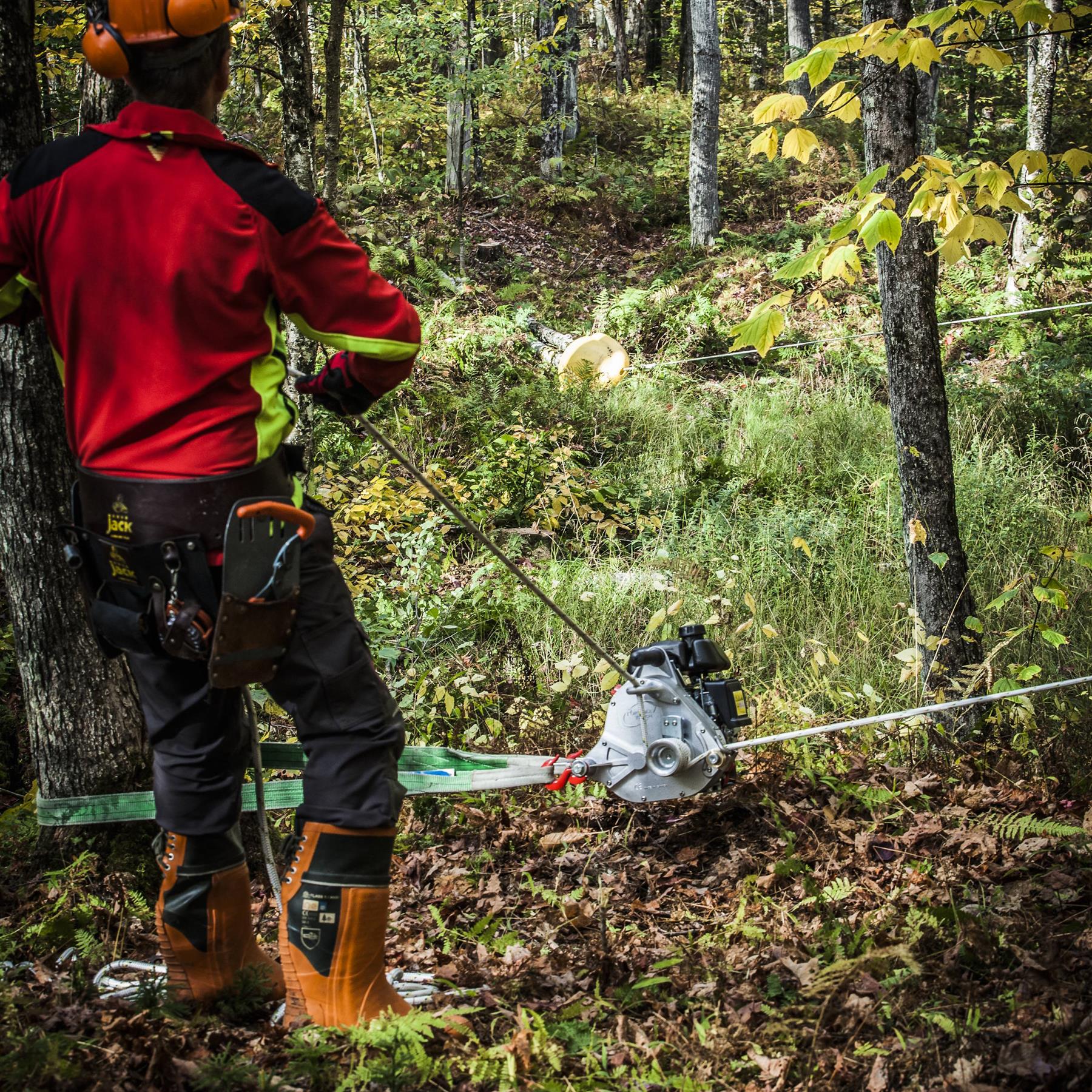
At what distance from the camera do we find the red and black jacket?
2307 mm

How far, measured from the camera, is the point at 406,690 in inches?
210

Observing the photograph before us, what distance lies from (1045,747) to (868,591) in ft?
6.15

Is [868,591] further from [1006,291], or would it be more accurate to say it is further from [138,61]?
[1006,291]

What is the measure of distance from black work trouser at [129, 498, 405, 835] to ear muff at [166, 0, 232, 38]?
1.22 metres

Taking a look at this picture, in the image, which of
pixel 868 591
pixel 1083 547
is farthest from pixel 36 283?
pixel 1083 547

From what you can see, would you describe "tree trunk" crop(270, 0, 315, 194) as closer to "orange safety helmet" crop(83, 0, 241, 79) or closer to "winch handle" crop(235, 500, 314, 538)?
"orange safety helmet" crop(83, 0, 241, 79)

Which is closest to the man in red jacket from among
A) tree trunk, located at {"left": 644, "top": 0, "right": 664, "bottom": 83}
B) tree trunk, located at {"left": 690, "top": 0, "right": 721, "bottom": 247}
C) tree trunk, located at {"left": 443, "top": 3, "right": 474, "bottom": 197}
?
tree trunk, located at {"left": 443, "top": 3, "right": 474, "bottom": 197}

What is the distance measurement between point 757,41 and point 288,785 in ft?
81.4

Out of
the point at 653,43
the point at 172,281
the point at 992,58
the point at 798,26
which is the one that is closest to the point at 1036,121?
the point at 798,26

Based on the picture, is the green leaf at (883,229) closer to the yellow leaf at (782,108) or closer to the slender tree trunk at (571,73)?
the yellow leaf at (782,108)

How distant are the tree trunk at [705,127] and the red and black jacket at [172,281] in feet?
46.1

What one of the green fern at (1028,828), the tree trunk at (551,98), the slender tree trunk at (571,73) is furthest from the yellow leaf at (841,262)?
the slender tree trunk at (571,73)

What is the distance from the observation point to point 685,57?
2322cm

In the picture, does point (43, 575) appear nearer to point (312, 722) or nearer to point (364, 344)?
point (312, 722)
